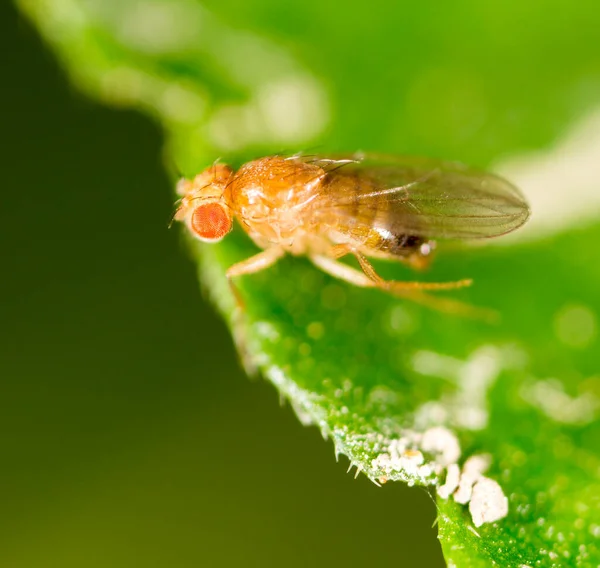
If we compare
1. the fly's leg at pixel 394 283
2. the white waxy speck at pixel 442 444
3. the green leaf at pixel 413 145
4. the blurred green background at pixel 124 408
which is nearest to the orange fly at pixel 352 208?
the fly's leg at pixel 394 283

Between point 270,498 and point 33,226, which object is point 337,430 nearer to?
point 270,498

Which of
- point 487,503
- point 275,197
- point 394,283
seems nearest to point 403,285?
point 394,283

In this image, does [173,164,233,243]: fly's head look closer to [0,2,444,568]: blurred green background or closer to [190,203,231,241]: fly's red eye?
[190,203,231,241]: fly's red eye

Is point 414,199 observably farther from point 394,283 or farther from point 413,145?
point 394,283

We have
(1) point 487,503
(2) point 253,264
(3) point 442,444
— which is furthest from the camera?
(2) point 253,264

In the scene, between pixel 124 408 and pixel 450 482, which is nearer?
pixel 450 482

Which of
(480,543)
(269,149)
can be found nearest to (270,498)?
(480,543)
